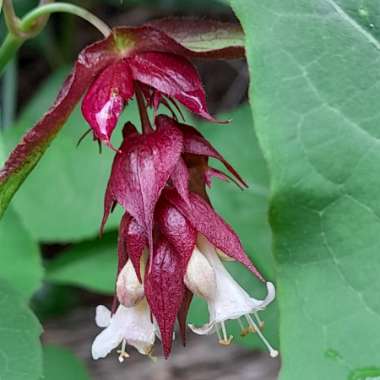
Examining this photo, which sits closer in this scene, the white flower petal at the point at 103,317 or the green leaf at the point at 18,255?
the white flower petal at the point at 103,317

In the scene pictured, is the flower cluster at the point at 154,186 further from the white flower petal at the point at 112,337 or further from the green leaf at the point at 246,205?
the green leaf at the point at 246,205

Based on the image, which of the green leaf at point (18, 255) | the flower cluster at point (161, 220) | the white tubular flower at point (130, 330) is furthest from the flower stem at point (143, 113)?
the green leaf at point (18, 255)

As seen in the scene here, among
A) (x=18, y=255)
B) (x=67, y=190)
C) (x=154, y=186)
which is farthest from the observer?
(x=67, y=190)

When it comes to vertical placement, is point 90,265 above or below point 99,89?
below

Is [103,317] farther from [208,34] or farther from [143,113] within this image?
[208,34]

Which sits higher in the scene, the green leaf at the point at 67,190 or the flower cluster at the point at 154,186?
the flower cluster at the point at 154,186

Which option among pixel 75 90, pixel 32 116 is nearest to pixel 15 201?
pixel 32 116

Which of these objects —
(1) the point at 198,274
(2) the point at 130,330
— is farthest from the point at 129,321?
(1) the point at 198,274
